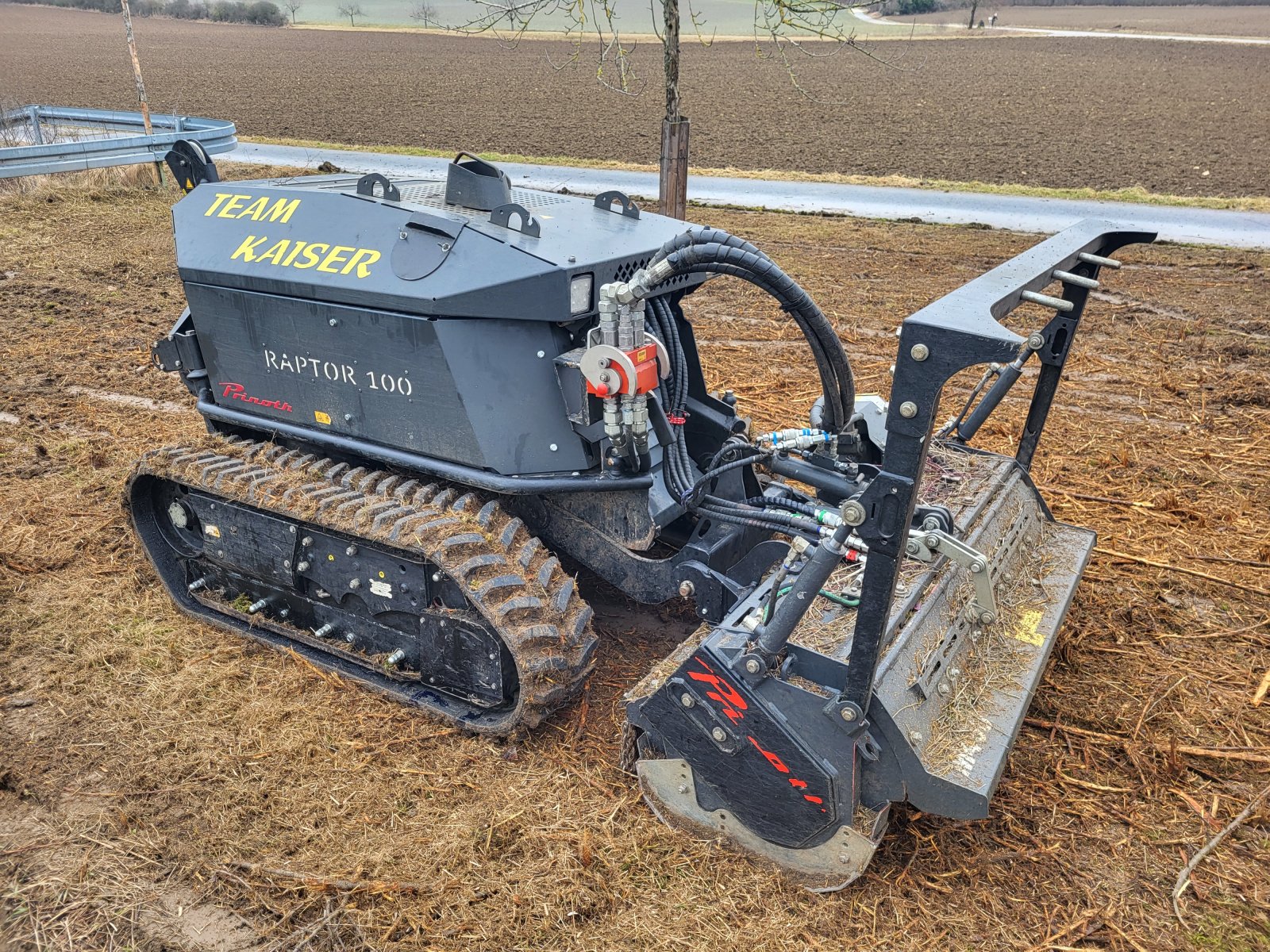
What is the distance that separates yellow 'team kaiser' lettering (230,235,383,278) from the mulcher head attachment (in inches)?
82.6

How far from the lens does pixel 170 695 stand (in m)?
4.39

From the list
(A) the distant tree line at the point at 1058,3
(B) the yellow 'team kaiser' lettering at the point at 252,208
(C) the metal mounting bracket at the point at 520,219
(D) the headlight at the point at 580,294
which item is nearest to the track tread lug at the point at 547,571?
(D) the headlight at the point at 580,294

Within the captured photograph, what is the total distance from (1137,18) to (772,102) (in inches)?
2259

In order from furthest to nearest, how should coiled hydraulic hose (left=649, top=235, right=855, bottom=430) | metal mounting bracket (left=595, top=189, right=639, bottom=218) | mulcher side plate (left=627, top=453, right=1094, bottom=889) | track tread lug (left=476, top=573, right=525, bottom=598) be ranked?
metal mounting bracket (left=595, top=189, right=639, bottom=218) → track tread lug (left=476, top=573, right=525, bottom=598) → coiled hydraulic hose (left=649, top=235, right=855, bottom=430) → mulcher side plate (left=627, top=453, right=1094, bottom=889)

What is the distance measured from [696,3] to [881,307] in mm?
79354

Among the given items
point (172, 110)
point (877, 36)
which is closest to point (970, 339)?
point (172, 110)

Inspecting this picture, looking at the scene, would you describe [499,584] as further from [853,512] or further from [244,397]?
[244,397]

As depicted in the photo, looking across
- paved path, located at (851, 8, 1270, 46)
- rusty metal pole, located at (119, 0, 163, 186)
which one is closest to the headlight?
rusty metal pole, located at (119, 0, 163, 186)

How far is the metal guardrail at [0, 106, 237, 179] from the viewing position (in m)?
14.7

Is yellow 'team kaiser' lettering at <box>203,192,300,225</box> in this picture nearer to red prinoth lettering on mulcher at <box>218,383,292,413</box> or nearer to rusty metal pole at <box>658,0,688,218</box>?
red prinoth lettering on mulcher at <box>218,383,292,413</box>

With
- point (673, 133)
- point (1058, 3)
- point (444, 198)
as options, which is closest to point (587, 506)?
point (444, 198)

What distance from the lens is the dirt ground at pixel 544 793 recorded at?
3240 mm

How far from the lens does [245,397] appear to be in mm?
4766

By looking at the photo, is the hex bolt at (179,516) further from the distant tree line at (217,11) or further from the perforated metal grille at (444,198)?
the distant tree line at (217,11)
